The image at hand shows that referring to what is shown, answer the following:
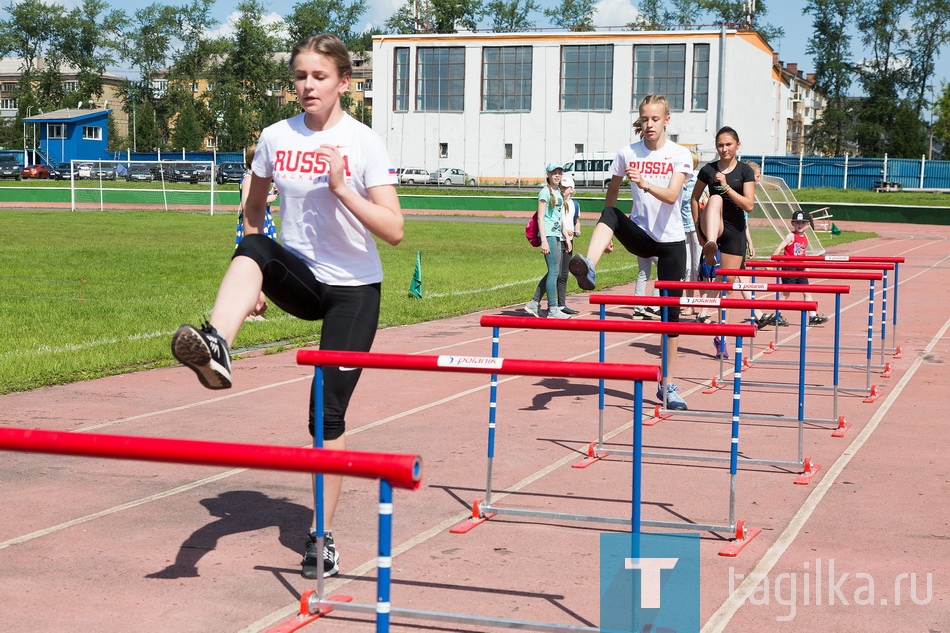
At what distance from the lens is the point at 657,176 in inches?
345

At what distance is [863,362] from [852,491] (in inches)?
226

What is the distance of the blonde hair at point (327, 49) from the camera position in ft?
15.3

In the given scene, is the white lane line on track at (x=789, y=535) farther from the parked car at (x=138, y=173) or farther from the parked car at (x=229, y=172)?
the parked car at (x=138, y=173)

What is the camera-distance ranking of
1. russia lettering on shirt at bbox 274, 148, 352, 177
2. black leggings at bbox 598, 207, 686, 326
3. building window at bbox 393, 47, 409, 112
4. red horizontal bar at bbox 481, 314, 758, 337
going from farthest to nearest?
building window at bbox 393, 47, 409, 112 < black leggings at bbox 598, 207, 686, 326 < red horizontal bar at bbox 481, 314, 758, 337 < russia lettering on shirt at bbox 274, 148, 352, 177

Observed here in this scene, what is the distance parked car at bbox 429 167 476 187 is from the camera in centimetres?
7869

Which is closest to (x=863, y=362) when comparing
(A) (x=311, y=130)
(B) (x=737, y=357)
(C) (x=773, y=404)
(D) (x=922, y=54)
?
(C) (x=773, y=404)

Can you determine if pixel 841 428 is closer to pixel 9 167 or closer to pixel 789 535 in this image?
pixel 789 535

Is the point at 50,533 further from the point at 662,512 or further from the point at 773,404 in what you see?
the point at 773,404

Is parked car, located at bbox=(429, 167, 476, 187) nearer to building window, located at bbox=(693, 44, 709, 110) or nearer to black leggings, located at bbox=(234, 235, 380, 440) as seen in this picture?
building window, located at bbox=(693, 44, 709, 110)

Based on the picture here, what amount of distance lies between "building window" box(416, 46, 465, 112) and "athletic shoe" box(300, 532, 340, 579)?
264ft

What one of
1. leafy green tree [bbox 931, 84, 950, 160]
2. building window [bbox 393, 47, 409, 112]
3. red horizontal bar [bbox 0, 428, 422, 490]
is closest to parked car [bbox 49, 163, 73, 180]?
building window [bbox 393, 47, 409, 112]

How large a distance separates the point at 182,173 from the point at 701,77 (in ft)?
112

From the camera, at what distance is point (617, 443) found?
7816 millimetres

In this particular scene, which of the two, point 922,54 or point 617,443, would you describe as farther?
point 922,54
